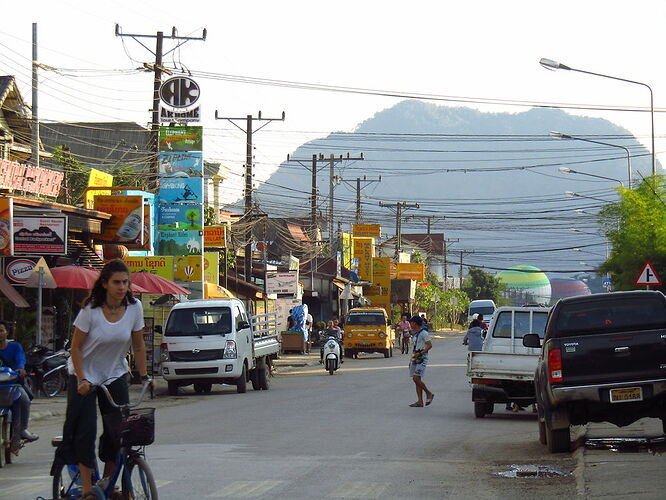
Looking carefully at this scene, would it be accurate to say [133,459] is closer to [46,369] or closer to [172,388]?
[46,369]

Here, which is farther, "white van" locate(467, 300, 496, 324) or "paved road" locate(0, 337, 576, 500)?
"white van" locate(467, 300, 496, 324)

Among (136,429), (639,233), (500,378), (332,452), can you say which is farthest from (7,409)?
(639,233)

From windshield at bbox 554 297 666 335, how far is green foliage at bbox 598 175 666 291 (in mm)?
26326

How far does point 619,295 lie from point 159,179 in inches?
978

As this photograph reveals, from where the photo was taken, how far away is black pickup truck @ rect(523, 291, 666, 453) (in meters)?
13.1

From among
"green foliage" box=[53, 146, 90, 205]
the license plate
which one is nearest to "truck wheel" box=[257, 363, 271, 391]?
the license plate

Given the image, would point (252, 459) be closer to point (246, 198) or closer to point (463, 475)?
point (463, 475)

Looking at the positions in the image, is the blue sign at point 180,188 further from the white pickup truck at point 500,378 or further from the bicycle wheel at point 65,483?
the bicycle wheel at point 65,483

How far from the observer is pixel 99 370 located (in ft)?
26.4

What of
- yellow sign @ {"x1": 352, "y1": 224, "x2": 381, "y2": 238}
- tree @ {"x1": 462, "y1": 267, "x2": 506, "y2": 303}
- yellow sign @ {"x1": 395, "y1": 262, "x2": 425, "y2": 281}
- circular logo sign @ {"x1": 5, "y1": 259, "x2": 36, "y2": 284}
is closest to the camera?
circular logo sign @ {"x1": 5, "y1": 259, "x2": 36, "y2": 284}

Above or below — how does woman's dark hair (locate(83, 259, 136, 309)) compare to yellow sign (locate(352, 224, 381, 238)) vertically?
below

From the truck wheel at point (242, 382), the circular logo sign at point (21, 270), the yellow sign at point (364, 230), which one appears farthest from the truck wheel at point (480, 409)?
the yellow sign at point (364, 230)

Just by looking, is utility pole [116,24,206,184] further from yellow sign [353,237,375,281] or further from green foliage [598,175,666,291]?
yellow sign [353,237,375,281]

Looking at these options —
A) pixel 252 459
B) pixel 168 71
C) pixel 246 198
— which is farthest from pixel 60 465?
pixel 246 198
